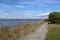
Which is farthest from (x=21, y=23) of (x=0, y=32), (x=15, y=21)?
(x=0, y=32)

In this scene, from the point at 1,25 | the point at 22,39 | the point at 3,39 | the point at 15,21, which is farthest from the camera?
the point at 15,21

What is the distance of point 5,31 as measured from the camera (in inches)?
422

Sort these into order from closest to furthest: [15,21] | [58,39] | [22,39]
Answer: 1. [22,39]
2. [58,39]
3. [15,21]

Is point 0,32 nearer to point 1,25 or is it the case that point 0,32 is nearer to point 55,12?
point 1,25

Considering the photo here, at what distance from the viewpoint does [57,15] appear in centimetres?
3316

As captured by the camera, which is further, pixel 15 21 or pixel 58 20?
pixel 58 20

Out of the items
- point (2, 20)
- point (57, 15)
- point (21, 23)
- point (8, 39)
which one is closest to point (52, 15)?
point (57, 15)

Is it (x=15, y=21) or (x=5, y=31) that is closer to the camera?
(x=5, y=31)

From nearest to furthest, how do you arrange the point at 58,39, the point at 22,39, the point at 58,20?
the point at 22,39 → the point at 58,39 → the point at 58,20

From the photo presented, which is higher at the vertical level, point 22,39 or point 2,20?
point 2,20

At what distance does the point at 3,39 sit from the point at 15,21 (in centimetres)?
729

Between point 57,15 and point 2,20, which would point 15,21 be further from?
point 57,15

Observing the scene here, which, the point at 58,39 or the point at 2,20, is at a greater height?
the point at 2,20

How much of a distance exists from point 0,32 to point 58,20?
23671mm
